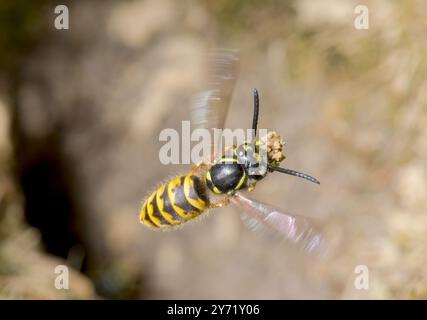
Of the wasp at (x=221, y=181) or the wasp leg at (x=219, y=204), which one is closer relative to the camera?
the wasp at (x=221, y=181)

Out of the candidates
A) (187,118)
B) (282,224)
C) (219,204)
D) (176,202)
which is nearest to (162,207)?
(176,202)

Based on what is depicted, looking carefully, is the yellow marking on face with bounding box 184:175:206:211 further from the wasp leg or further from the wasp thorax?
the wasp thorax

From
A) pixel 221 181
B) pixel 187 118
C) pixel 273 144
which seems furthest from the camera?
pixel 187 118

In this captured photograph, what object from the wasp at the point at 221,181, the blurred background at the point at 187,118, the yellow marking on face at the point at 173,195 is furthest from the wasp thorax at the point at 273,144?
the blurred background at the point at 187,118

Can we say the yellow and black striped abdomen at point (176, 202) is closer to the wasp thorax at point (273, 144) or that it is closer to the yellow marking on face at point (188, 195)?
the yellow marking on face at point (188, 195)

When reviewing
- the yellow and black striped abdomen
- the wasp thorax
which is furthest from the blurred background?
the wasp thorax

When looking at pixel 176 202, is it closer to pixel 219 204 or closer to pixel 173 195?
pixel 173 195
